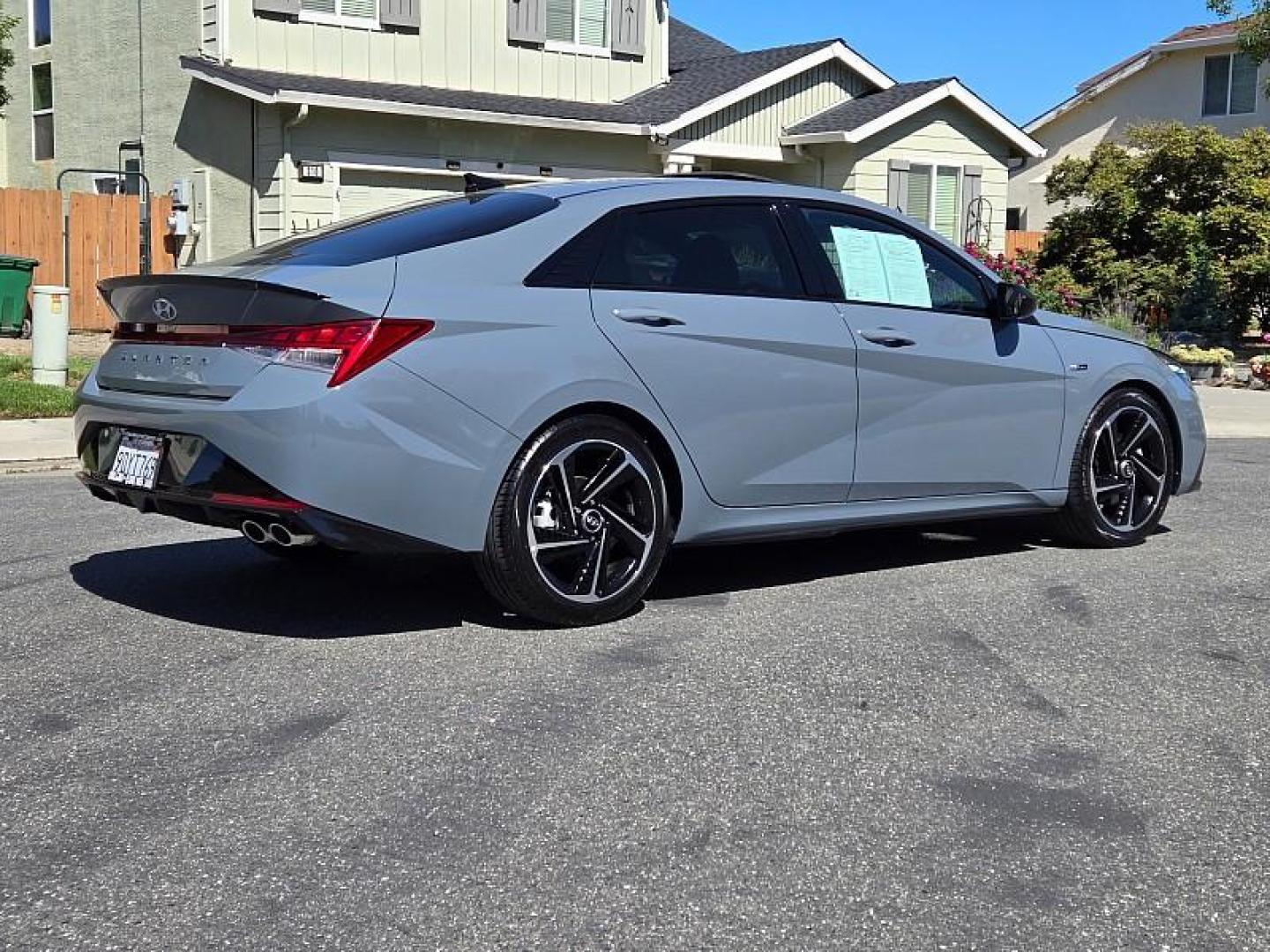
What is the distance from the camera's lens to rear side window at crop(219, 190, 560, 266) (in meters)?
5.19

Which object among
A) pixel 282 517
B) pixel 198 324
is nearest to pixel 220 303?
pixel 198 324

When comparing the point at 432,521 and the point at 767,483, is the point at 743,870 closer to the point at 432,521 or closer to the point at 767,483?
the point at 432,521

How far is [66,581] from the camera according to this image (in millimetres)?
6000

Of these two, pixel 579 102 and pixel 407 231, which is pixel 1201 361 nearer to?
pixel 579 102

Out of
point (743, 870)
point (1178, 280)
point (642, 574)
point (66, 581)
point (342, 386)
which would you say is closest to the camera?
point (743, 870)

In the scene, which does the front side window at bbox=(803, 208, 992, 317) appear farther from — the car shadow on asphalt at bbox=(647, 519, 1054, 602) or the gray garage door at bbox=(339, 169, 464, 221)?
the gray garage door at bbox=(339, 169, 464, 221)

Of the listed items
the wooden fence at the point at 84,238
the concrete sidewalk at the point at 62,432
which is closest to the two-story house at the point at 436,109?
the wooden fence at the point at 84,238

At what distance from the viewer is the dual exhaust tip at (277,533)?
4.80 metres

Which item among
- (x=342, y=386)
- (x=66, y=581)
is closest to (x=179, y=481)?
(x=342, y=386)

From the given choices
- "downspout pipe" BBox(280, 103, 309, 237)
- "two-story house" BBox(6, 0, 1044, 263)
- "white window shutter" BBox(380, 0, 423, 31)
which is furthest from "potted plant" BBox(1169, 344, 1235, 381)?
"downspout pipe" BBox(280, 103, 309, 237)

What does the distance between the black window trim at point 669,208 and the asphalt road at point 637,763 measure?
3.89 feet

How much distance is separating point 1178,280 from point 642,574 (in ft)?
62.8

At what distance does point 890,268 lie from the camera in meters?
6.27

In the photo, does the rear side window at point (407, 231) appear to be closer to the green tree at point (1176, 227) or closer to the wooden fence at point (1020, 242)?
the green tree at point (1176, 227)
